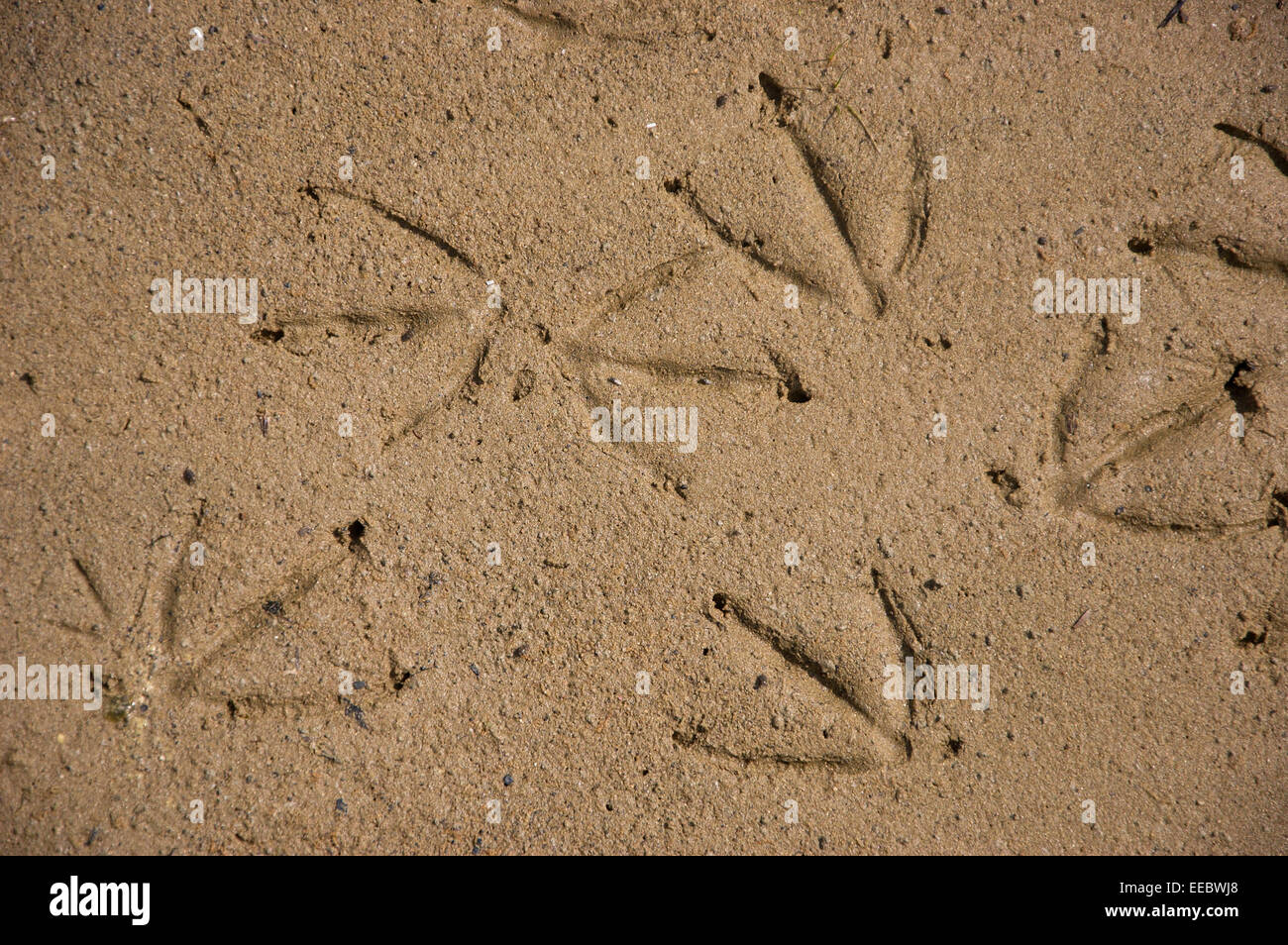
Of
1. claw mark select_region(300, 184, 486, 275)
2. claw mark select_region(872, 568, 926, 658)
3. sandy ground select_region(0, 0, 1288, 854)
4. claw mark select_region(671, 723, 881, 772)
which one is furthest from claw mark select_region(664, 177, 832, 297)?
claw mark select_region(671, 723, 881, 772)

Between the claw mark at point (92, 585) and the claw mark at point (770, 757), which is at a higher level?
the claw mark at point (92, 585)

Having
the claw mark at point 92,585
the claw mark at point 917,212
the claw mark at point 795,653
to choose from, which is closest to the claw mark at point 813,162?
the claw mark at point 917,212

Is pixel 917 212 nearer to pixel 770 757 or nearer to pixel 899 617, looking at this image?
pixel 899 617

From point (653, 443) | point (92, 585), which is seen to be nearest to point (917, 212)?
point (653, 443)

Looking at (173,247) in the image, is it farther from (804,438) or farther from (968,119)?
Answer: (968,119)

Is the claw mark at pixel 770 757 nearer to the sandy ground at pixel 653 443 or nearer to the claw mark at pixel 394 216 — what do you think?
the sandy ground at pixel 653 443

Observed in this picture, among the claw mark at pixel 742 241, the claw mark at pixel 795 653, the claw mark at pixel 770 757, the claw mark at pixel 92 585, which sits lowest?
the claw mark at pixel 770 757

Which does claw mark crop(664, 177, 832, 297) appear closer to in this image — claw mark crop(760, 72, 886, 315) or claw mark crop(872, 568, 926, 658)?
claw mark crop(760, 72, 886, 315)

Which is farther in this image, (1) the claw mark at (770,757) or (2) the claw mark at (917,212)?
(2) the claw mark at (917,212)
